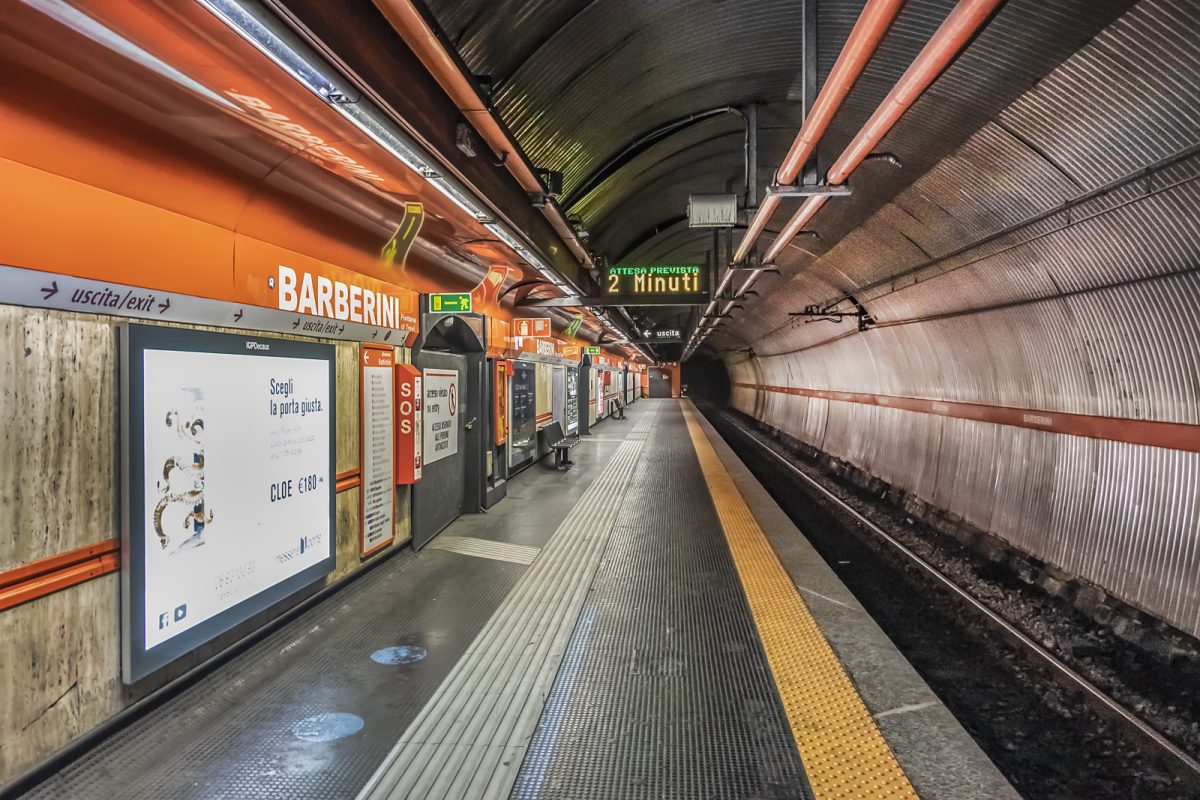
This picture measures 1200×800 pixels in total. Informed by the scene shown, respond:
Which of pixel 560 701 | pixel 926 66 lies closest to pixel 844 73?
pixel 926 66

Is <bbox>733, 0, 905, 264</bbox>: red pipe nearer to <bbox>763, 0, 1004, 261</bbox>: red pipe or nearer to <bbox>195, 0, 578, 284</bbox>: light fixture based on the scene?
<bbox>763, 0, 1004, 261</bbox>: red pipe

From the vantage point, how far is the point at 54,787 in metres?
2.44

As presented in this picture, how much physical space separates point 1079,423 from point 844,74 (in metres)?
5.36

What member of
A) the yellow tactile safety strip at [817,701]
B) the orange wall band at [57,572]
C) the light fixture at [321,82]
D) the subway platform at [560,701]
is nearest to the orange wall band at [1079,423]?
the subway platform at [560,701]

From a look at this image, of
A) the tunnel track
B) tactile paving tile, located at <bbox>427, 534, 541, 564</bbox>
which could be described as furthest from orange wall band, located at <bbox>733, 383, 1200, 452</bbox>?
tactile paving tile, located at <bbox>427, 534, 541, 564</bbox>

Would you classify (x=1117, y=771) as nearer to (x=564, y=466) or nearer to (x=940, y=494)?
(x=940, y=494)

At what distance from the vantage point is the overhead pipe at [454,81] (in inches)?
89.7

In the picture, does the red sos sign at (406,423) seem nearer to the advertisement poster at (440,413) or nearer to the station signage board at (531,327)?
the advertisement poster at (440,413)

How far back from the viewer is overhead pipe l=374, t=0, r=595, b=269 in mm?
2277

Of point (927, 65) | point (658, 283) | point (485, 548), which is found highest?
point (658, 283)

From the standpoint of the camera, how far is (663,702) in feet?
10.3

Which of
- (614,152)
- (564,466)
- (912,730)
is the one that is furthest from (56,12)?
(564,466)

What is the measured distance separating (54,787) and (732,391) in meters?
41.0

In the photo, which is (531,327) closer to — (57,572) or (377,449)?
(377,449)
